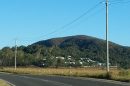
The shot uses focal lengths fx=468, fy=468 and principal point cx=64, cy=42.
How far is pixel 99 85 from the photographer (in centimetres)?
3306

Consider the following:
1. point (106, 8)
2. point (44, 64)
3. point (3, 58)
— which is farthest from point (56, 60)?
point (106, 8)

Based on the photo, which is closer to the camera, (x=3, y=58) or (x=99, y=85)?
(x=99, y=85)

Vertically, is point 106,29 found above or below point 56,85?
above

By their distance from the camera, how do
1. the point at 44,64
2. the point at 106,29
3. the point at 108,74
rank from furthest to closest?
the point at 44,64, the point at 106,29, the point at 108,74

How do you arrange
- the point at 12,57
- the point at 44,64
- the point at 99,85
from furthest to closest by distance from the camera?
the point at 12,57 → the point at 44,64 → the point at 99,85

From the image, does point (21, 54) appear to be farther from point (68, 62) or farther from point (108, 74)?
point (108, 74)

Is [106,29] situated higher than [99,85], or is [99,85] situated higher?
[106,29]

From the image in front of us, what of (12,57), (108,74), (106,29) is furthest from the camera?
(12,57)

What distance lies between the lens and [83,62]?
187750mm

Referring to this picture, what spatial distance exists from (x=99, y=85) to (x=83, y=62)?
155 m

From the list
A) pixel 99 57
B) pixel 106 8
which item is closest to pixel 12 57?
pixel 99 57

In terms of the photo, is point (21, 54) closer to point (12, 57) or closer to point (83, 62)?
point (12, 57)

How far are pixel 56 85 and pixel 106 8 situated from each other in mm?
19964

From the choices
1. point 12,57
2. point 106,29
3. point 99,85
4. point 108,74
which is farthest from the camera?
point 12,57
